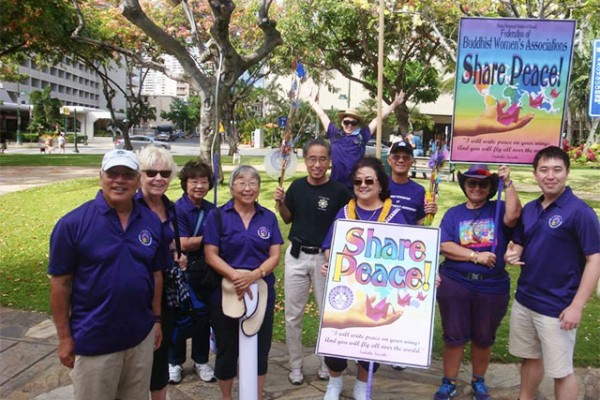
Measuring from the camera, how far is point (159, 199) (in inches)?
127

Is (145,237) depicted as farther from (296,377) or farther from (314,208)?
(296,377)

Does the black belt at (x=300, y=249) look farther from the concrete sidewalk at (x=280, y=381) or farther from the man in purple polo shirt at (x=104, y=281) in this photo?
the man in purple polo shirt at (x=104, y=281)

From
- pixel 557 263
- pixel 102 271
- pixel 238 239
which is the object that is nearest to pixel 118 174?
pixel 102 271

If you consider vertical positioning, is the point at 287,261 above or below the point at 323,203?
Answer: below

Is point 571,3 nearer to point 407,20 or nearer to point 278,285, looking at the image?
point 407,20

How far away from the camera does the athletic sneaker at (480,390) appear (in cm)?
350

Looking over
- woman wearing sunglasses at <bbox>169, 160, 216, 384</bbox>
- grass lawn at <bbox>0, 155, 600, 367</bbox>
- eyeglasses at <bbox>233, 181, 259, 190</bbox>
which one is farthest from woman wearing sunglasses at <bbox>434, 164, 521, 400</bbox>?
woman wearing sunglasses at <bbox>169, 160, 216, 384</bbox>

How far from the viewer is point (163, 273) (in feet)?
9.57

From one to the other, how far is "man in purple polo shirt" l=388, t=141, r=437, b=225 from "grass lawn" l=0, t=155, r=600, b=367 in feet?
4.75

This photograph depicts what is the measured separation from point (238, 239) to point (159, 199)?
0.58 m

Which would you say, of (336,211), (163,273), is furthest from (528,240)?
(163,273)

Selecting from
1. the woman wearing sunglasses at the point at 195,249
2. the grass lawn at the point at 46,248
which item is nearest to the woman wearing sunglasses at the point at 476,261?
the grass lawn at the point at 46,248

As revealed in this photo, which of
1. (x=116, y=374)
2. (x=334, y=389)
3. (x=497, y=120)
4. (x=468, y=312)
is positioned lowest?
(x=334, y=389)

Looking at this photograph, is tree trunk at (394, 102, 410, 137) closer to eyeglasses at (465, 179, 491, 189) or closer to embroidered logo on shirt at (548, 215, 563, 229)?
eyeglasses at (465, 179, 491, 189)
